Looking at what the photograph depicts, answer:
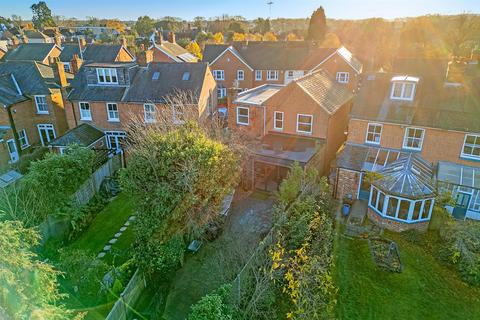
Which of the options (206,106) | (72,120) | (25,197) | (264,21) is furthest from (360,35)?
(25,197)

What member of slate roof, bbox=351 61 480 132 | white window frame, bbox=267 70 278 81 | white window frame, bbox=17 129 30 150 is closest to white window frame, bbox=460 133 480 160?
slate roof, bbox=351 61 480 132

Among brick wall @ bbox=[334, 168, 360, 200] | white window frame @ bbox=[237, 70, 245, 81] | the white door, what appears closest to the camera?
brick wall @ bbox=[334, 168, 360, 200]

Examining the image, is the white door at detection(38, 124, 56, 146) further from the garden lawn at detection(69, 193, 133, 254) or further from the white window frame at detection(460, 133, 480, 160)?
the white window frame at detection(460, 133, 480, 160)

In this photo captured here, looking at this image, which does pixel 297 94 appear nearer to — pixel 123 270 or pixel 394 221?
pixel 394 221

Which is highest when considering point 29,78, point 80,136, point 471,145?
point 29,78

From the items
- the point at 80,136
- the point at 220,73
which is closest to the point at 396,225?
the point at 80,136

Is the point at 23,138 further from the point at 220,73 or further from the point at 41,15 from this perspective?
the point at 41,15

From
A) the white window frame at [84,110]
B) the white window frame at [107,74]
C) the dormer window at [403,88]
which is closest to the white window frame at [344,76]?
the dormer window at [403,88]
